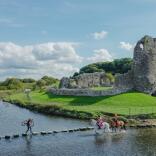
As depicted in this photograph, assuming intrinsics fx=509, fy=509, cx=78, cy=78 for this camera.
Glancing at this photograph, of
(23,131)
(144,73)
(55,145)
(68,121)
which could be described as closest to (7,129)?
(23,131)

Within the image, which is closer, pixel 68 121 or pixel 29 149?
pixel 29 149

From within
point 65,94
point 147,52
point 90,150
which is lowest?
point 90,150

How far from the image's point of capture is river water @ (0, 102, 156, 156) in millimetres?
50219

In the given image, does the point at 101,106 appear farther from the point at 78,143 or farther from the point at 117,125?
the point at 78,143

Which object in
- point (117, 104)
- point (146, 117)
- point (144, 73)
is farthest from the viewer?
point (144, 73)

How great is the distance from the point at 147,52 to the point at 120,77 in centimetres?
781

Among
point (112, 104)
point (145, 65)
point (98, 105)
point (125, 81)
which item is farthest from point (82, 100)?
point (145, 65)

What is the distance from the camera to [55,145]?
179ft

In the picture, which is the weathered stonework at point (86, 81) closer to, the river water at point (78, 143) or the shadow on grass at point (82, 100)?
the shadow on grass at point (82, 100)

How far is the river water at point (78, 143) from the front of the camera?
50219 mm

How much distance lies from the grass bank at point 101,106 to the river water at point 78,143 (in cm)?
685

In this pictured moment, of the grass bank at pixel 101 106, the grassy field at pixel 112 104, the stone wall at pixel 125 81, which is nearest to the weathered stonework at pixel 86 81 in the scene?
the stone wall at pixel 125 81

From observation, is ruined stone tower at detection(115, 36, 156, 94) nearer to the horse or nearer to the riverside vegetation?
the riverside vegetation

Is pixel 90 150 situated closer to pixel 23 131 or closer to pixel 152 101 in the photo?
pixel 23 131
